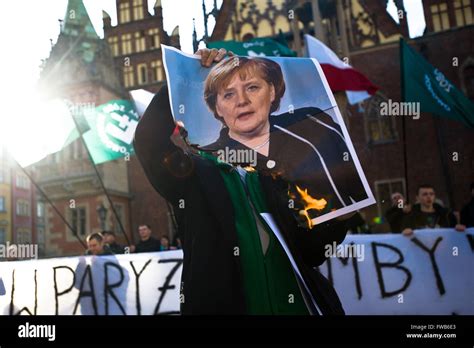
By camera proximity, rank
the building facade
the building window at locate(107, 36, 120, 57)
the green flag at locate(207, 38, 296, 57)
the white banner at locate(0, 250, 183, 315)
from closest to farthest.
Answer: the white banner at locate(0, 250, 183, 315) → the building window at locate(107, 36, 120, 57) → the green flag at locate(207, 38, 296, 57) → the building facade

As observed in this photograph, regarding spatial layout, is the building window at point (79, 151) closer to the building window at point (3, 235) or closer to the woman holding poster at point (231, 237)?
the building window at point (3, 235)

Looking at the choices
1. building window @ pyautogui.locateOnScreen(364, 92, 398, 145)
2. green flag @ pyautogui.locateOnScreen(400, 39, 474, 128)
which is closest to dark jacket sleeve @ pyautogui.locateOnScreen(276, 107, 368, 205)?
green flag @ pyautogui.locateOnScreen(400, 39, 474, 128)

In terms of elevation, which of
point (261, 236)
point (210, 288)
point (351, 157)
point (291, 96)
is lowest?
point (210, 288)

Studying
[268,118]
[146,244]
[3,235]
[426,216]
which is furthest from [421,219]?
[3,235]

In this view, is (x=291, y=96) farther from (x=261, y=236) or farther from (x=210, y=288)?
(x=210, y=288)

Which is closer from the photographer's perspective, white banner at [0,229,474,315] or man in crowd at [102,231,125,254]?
white banner at [0,229,474,315]

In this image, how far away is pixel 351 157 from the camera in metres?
2.14

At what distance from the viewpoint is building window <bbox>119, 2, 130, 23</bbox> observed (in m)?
2.76

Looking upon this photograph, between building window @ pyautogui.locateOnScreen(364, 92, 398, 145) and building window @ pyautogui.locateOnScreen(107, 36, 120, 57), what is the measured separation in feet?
34.5

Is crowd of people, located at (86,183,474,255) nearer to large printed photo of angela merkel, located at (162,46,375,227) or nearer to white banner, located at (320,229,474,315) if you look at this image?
white banner, located at (320,229,474,315)

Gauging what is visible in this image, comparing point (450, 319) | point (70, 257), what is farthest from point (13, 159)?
point (450, 319)

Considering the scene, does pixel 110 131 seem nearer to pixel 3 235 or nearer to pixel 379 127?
pixel 3 235

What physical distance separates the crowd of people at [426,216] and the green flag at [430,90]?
197 cm

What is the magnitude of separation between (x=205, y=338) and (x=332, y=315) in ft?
2.02
